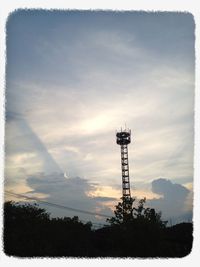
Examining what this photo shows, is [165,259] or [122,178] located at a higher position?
[122,178]

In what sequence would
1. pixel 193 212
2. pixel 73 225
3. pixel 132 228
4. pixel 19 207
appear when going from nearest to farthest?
1. pixel 193 212
2. pixel 132 228
3. pixel 19 207
4. pixel 73 225

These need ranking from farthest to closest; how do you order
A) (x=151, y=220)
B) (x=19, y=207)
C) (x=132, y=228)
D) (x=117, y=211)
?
(x=117, y=211) < (x=19, y=207) < (x=151, y=220) < (x=132, y=228)

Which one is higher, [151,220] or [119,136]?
[119,136]

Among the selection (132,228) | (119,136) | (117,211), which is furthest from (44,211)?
(132,228)

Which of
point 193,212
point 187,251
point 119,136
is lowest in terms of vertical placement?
point 187,251

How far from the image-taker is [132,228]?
24484 mm

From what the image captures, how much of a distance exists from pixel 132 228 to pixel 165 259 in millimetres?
18052

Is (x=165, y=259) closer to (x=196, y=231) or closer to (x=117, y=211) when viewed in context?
(x=196, y=231)

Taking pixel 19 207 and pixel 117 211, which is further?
pixel 117 211

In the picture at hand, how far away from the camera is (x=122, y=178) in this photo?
3114cm

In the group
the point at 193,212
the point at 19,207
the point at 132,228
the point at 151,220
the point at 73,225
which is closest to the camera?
the point at 193,212

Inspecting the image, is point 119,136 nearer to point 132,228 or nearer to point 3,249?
point 132,228

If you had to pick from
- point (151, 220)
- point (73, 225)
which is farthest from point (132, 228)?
point (73, 225)

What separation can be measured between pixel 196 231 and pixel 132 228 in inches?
721
